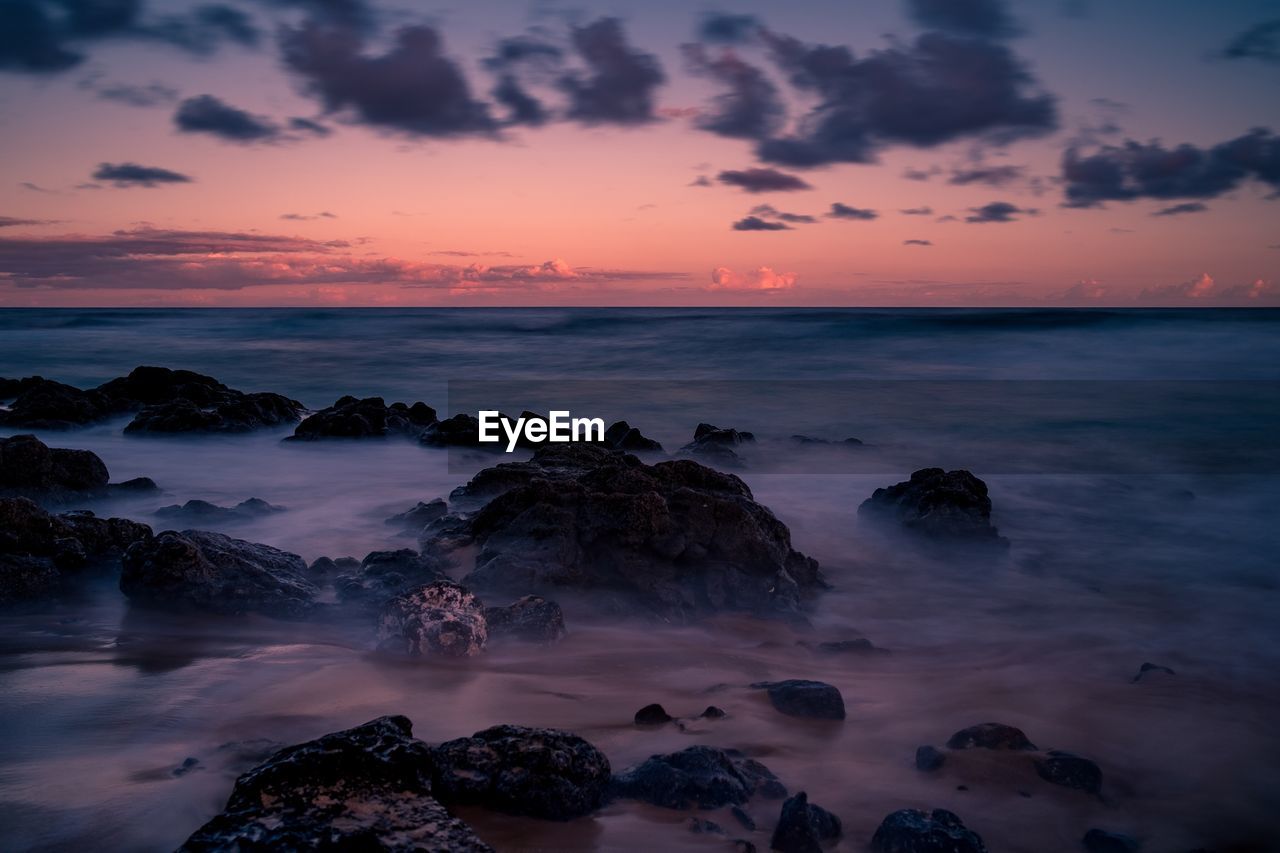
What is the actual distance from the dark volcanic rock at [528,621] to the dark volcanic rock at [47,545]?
8.58 feet

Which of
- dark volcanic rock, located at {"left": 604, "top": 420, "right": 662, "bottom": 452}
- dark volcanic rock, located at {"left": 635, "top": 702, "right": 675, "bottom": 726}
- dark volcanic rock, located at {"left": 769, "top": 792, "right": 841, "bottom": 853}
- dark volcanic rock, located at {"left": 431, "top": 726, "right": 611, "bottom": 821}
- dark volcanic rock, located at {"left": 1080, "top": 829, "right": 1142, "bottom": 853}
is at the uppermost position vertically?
dark volcanic rock, located at {"left": 604, "top": 420, "right": 662, "bottom": 452}

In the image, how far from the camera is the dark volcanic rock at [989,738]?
149 inches

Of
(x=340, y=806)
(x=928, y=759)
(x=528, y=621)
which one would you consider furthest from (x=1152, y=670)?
(x=340, y=806)

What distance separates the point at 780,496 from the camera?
30.8ft

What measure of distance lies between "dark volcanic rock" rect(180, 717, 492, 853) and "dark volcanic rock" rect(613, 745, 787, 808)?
0.80 meters

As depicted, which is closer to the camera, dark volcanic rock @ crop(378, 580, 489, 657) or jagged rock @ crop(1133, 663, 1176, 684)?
dark volcanic rock @ crop(378, 580, 489, 657)

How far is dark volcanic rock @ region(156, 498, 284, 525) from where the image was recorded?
7562 mm

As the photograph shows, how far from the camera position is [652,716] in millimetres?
3922

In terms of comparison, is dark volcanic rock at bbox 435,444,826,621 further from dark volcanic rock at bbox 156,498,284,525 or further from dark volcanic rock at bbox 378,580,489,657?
dark volcanic rock at bbox 156,498,284,525

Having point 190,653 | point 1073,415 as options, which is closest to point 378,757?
point 190,653

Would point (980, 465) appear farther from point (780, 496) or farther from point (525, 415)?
point (525, 415)

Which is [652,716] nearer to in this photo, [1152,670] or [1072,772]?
[1072,772]

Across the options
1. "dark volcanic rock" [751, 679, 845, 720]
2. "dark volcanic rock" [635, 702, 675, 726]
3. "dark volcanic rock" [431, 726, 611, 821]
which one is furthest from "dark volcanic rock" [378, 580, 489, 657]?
"dark volcanic rock" [751, 679, 845, 720]

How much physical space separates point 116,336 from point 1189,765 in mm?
45263
